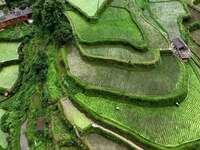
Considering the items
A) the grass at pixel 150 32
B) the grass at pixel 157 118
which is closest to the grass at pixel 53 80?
the grass at pixel 157 118

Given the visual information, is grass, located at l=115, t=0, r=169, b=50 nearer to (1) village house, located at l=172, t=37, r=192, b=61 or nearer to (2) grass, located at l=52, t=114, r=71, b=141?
(1) village house, located at l=172, t=37, r=192, b=61

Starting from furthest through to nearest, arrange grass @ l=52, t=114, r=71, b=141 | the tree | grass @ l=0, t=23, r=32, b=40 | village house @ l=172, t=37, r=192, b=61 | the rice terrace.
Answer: grass @ l=0, t=23, r=32, b=40
the tree
village house @ l=172, t=37, r=192, b=61
grass @ l=52, t=114, r=71, b=141
the rice terrace

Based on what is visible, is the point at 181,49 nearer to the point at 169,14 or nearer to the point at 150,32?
the point at 150,32

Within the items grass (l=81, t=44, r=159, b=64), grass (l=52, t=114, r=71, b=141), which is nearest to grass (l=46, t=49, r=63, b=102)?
grass (l=52, t=114, r=71, b=141)

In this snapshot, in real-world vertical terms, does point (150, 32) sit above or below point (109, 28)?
below

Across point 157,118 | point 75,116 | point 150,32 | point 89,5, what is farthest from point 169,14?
point 75,116

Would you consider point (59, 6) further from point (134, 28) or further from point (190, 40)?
point (190, 40)

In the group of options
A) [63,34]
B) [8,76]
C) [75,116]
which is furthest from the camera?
[8,76]
